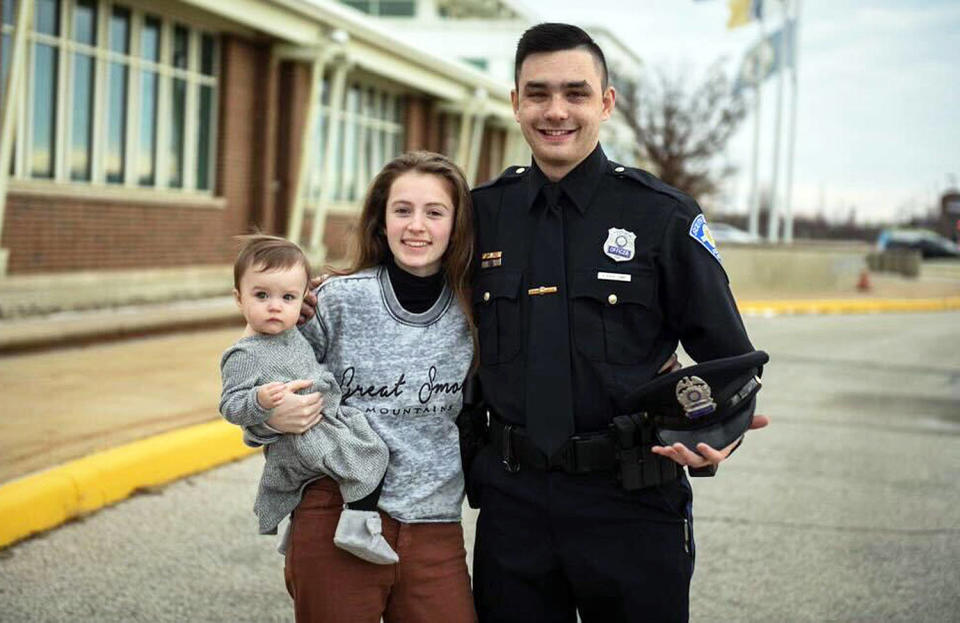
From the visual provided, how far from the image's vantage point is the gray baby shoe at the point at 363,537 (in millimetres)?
2713

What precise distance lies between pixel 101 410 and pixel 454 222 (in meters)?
5.06

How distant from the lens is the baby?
273 centimetres

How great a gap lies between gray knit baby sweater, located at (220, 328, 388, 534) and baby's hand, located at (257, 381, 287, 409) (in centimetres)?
3

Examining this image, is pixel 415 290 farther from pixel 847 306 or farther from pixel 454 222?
pixel 847 306

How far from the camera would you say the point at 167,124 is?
15070 mm

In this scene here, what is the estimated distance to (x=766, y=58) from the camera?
2945 cm

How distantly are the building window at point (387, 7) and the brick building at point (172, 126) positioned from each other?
28.4m

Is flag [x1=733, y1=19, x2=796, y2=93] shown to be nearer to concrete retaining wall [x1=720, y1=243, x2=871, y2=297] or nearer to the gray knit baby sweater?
concrete retaining wall [x1=720, y1=243, x2=871, y2=297]

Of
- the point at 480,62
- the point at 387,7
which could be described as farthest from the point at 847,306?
the point at 387,7

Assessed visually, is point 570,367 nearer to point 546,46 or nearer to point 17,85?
point 546,46

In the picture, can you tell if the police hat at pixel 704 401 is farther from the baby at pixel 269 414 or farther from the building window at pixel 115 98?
the building window at pixel 115 98

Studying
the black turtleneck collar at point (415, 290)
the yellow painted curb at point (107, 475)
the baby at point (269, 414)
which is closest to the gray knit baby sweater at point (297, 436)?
the baby at point (269, 414)

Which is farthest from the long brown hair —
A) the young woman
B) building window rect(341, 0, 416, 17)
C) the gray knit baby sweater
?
building window rect(341, 0, 416, 17)

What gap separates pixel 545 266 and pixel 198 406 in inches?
211
